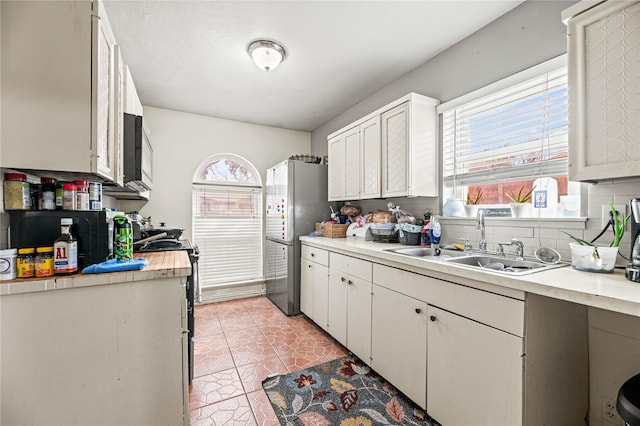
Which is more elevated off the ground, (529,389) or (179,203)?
(179,203)

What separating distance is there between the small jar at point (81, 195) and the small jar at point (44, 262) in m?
0.25

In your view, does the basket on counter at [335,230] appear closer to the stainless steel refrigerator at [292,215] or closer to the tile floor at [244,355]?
the stainless steel refrigerator at [292,215]

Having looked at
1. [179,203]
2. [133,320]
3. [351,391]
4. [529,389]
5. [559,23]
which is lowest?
[351,391]

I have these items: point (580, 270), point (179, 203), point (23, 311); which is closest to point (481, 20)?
point (580, 270)

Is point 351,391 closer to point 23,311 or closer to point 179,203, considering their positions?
point 23,311

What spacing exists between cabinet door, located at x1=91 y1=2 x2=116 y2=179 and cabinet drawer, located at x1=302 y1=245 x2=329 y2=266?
1802mm

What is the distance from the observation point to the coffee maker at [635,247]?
1.14 m

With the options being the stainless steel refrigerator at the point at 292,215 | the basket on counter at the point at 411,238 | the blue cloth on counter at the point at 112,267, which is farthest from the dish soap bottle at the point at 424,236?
the blue cloth on counter at the point at 112,267

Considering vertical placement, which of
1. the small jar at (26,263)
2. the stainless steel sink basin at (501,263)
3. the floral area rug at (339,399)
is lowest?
the floral area rug at (339,399)

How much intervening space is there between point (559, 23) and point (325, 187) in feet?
8.06

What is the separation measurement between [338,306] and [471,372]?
126cm

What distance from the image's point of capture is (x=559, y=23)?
5.38 feet

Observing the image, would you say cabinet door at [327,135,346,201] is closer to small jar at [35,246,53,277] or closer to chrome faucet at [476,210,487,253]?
chrome faucet at [476,210,487,253]

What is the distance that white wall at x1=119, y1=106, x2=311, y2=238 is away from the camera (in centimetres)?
353
